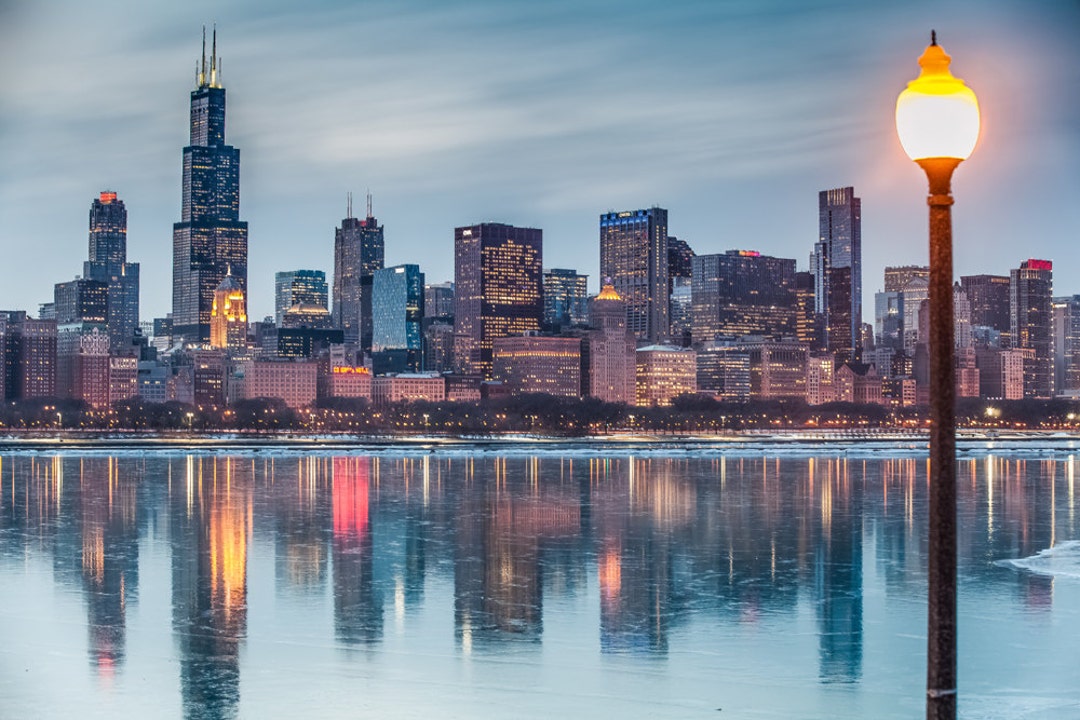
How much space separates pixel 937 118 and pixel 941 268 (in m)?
0.85

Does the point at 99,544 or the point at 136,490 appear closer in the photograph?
the point at 99,544

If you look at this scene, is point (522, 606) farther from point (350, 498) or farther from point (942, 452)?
point (350, 498)

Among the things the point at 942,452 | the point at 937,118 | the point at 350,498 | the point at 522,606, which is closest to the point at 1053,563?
the point at 522,606

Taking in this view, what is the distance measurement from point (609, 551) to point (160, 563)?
11.2 metres

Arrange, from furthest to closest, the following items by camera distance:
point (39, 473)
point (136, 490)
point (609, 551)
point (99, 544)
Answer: point (39, 473) → point (136, 490) → point (99, 544) → point (609, 551)

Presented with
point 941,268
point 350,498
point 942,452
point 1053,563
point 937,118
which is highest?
point 937,118

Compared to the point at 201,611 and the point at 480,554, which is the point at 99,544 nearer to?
the point at 480,554

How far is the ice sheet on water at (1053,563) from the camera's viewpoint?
3041 cm

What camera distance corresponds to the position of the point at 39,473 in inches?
3118

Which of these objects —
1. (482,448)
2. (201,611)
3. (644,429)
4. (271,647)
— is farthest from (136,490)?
(644,429)

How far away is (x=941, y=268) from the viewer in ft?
25.7

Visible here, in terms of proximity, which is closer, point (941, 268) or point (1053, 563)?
point (941, 268)

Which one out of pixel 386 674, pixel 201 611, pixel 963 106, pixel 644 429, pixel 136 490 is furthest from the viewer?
pixel 644 429

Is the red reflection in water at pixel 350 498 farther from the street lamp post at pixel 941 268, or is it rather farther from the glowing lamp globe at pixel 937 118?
the glowing lamp globe at pixel 937 118
